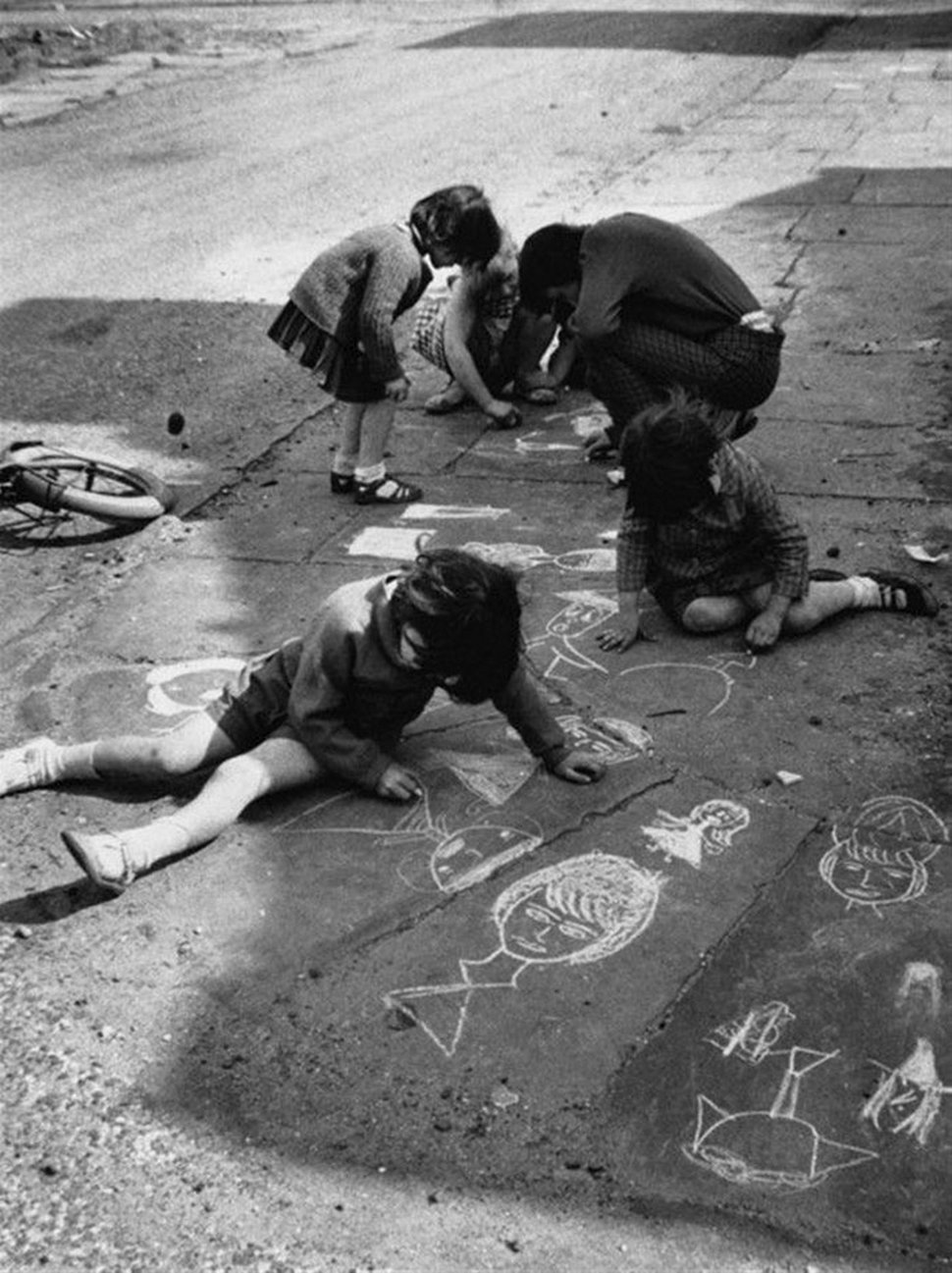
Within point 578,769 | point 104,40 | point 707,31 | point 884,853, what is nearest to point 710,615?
point 578,769

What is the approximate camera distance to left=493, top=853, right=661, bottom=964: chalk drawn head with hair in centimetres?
344

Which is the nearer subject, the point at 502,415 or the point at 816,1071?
the point at 816,1071

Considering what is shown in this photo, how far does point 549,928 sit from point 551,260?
2.66m

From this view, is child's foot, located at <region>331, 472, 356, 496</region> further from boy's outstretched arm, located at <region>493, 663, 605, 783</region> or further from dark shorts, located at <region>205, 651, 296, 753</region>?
boy's outstretched arm, located at <region>493, 663, 605, 783</region>

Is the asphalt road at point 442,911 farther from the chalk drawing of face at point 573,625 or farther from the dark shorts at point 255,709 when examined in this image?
the dark shorts at point 255,709

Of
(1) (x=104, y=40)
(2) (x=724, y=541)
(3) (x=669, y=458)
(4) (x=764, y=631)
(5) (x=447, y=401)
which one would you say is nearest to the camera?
(3) (x=669, y=458)

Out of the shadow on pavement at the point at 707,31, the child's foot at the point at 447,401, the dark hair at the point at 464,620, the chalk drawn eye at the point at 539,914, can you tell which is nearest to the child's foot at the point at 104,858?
the dark hair at the point at 464,620

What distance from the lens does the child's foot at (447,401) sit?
6.89 metres

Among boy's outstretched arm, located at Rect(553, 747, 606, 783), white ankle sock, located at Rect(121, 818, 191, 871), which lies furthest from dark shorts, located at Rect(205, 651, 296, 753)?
boy's outstretched arm, located at Rect(553, 747, 606, 783)

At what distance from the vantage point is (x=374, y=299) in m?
5.52

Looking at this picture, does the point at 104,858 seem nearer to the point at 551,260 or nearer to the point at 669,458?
the point at 669,458

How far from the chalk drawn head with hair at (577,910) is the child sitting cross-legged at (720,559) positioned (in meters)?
1.15

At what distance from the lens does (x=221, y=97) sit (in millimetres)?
15117

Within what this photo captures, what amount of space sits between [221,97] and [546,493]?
10530 millimetres
